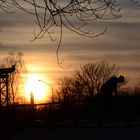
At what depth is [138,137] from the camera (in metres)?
17.3

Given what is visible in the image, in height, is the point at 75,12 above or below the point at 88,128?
above

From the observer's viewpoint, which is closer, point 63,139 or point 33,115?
point 63,139

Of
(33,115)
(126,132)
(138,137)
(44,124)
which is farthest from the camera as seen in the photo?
(33,115)

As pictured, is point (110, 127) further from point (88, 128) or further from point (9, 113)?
point (9, 113)

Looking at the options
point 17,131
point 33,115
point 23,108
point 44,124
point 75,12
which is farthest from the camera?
point 23,108

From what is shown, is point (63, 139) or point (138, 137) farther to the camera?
point (63, 139)

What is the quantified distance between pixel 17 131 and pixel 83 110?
4422mm

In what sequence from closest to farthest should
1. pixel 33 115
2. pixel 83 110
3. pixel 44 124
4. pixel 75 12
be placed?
pixel 75 12 → pixel 44 124 → pixel 83 110 → pixel 33 115

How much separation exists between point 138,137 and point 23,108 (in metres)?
12.7

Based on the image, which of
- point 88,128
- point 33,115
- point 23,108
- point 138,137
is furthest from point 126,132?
point 23,108

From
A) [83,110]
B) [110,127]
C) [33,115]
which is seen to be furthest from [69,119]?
[110,127]

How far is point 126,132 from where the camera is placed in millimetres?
18406

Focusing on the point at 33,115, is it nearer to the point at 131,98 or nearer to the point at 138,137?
the point at 131,98

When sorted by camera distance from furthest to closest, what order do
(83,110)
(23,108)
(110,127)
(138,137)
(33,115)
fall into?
(23,108) → (33,115) → (83,110) → (110,127) → (138,137)
